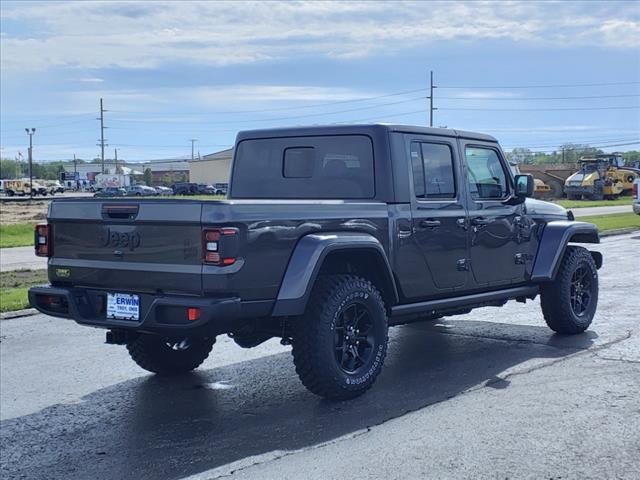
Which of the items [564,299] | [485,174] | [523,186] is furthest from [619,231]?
[485,174]

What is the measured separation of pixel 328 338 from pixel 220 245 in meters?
1.12

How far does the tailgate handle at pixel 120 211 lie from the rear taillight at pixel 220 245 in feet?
2.17

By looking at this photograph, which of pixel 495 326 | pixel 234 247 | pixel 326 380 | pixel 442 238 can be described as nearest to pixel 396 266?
pixel 442 238

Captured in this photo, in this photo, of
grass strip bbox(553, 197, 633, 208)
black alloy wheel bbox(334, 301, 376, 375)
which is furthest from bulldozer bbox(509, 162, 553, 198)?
black alloy wheel bbox(334, 301, 376, 375)

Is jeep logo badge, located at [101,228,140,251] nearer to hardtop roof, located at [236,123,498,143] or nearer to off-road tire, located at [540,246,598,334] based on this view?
hardtop roof, located at [236,123,498,143]

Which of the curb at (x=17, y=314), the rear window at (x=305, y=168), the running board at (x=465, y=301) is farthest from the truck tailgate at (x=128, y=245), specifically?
the curb at (x=17, y=314)

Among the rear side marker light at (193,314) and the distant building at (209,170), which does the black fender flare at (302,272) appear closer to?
the rear side marker light at (193,314)

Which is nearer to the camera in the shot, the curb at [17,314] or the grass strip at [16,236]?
the curb at [17,314]

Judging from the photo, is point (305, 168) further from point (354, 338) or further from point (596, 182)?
point (596, 182)

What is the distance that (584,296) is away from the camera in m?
8.77

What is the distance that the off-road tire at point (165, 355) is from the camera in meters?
7.05

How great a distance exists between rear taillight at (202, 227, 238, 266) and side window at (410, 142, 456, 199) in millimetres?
2036

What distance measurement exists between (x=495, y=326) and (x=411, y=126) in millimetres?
3050

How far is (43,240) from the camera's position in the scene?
21.2 ft
